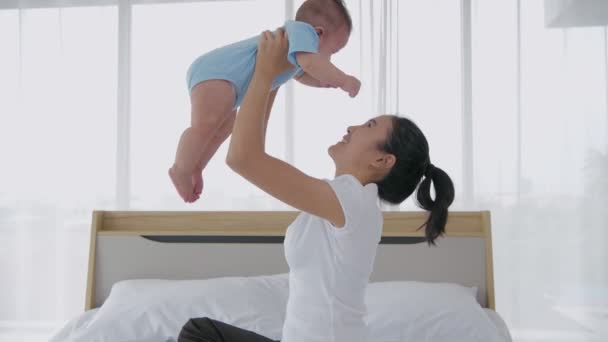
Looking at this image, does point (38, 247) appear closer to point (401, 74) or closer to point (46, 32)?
point (46, 32)

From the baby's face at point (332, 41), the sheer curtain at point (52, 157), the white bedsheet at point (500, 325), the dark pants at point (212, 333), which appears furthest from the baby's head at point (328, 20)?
the sheer curtain at point (52, 157)

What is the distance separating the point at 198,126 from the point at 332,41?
1.28 ft

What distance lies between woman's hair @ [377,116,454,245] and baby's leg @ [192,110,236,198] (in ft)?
1.21

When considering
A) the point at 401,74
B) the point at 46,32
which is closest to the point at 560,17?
the point at 401,74

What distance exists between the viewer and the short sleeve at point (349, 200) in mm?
1436

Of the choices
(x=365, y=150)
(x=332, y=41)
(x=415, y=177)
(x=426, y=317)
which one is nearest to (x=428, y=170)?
(x=415, y=177)

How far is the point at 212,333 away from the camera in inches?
64.5

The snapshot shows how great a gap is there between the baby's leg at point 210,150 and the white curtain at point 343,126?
1651 mm

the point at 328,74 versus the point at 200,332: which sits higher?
the point at 328,74

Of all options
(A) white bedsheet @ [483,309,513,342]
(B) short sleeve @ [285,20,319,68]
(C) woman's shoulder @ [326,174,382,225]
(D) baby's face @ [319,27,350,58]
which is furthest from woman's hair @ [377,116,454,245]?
(A) white bedsheet @ [483,309,513,342]

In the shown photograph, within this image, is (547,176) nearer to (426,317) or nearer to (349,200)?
(426,317)

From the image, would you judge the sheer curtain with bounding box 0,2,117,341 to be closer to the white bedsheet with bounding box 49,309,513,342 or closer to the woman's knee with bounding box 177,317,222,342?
the white bedsheet with bounding box 49,309,513,342

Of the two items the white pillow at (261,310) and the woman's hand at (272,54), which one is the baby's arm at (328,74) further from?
the white pillow at (261,310)

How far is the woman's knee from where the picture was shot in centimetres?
163
